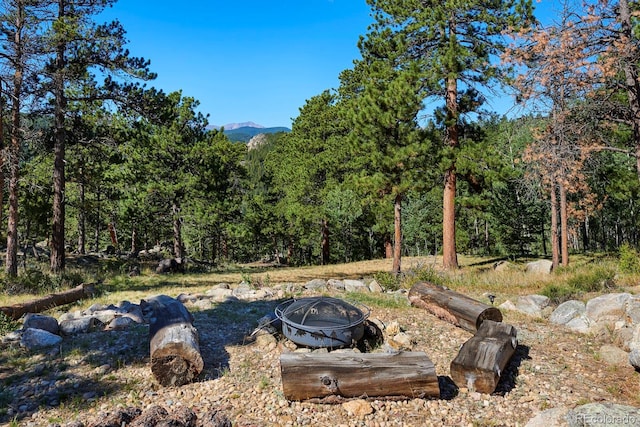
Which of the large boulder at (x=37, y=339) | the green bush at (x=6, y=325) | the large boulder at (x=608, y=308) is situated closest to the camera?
the large boulder at (x=37, y=339)

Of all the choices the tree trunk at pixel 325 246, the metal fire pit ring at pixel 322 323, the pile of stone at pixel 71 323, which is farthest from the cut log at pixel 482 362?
the tree trunk at pixel 325 246

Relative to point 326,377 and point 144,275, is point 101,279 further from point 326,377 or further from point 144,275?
point 326,377

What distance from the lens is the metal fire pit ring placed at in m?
5.85

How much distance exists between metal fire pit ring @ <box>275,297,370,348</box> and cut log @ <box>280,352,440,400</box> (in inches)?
39.7

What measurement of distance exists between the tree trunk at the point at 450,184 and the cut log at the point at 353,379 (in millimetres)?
11487

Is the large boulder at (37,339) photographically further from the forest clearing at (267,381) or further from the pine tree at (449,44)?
the pine tree at (449,44)

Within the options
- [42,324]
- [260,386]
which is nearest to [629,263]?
[260,386]

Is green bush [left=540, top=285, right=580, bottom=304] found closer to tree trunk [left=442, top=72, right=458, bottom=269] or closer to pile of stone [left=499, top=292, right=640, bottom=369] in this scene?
pile of stone [left=499, top=292, right=640, bottom=369]

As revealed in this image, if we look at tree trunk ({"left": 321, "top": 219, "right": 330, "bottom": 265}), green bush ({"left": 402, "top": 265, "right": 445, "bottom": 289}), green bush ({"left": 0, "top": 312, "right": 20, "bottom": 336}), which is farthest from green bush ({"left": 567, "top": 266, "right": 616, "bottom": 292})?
tree trunk ({"left": 321, "top": 219, "right": 330, "bottom": 265})

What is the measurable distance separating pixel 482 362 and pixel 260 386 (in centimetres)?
286

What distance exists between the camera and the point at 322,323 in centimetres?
604

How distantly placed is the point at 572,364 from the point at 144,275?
46.1ft

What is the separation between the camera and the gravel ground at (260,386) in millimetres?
4527

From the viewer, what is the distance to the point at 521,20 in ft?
45.0
